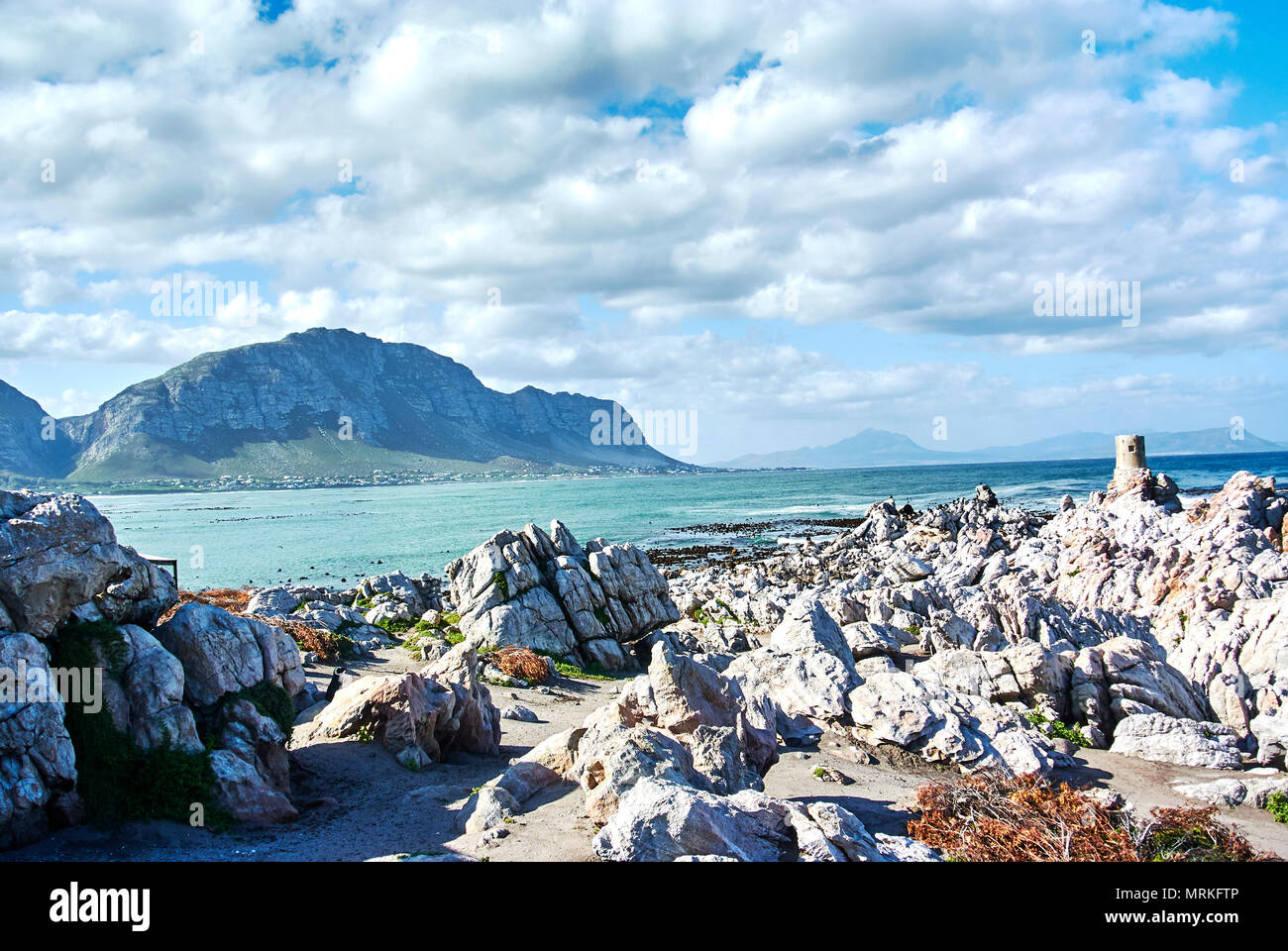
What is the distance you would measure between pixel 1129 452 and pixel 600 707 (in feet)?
155

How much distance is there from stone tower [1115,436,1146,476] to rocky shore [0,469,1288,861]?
82.9 feet

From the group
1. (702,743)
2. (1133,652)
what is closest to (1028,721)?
(1133,652)

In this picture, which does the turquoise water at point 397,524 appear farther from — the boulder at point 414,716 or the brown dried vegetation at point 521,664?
the boulder at point 414,716

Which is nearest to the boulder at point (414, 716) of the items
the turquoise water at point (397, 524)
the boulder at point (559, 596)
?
the boulder at point (559, 596)

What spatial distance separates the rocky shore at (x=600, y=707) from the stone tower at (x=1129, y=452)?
995 inches

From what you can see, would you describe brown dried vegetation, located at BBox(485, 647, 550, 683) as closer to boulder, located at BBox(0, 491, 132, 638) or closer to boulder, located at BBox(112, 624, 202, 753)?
boulder, located at BBox(112, 624, 202, 753)

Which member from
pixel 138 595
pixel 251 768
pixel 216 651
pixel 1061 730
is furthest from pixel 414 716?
pixel 1061 730

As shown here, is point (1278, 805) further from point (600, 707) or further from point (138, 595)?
point (138, 595)

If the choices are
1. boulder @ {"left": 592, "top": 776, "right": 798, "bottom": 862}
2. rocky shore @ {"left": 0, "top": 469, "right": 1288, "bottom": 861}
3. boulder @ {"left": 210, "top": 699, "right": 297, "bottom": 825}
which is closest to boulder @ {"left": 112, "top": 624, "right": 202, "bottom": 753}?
rocky shore @ {"left": 0, "top": 469, "right": 1288, "bottom": 861}

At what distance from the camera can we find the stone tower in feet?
161

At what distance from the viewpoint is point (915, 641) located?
23.9 metres
